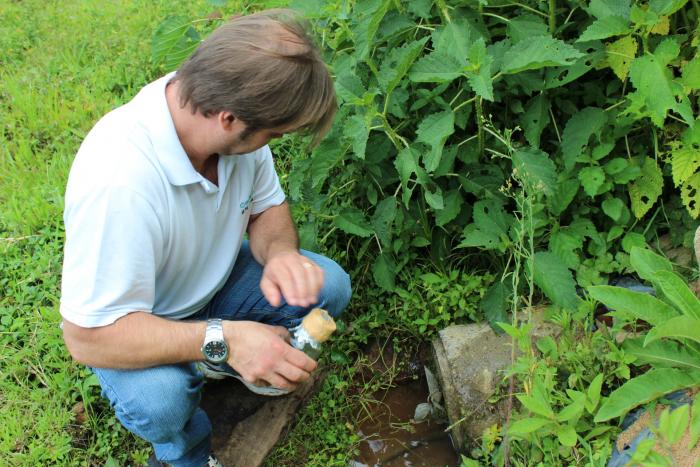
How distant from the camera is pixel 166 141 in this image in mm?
2039

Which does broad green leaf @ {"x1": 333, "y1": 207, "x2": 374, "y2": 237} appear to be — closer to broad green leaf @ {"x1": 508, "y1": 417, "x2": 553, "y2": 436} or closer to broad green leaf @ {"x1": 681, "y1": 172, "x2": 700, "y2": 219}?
broad green leaf @ {"x1": 508, "y1": 417, "x2": 553, "y2": 436}

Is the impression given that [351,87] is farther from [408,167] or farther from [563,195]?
[563,195]

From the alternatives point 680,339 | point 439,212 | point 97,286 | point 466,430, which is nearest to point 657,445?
point 680,339

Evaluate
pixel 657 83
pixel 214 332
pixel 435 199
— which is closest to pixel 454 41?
pixel 435 199

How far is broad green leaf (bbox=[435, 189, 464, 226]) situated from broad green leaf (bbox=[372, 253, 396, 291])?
0.29 meters

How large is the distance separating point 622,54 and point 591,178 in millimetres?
454

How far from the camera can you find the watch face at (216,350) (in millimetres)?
2100

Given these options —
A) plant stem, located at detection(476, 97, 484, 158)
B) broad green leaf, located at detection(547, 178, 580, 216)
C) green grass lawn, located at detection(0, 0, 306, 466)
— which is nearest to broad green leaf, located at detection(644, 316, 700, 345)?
broad green leaf, located at detection(547, 178, 580, 216)

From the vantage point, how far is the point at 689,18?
2561 millimetres

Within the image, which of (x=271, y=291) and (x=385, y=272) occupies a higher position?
(x=271, y=291)

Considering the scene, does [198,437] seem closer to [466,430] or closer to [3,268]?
[466,430]

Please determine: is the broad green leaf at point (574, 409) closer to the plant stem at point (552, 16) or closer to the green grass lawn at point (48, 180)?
the plant stem at point (552, 16)

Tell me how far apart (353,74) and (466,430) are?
140 cm

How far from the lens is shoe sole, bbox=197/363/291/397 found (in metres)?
2.54
